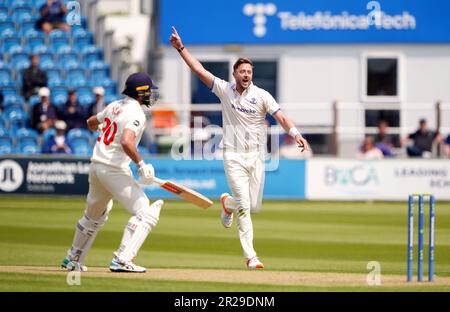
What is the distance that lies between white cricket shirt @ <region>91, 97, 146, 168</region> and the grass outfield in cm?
108

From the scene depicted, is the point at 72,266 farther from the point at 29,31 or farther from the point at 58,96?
the point at 29,31

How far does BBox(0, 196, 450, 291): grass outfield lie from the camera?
943cm

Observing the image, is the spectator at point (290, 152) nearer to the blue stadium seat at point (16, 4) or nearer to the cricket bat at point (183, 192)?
the blue stadium seat at point (16, 4)

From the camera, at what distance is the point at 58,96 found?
78.8ft

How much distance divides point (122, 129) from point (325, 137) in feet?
46.1

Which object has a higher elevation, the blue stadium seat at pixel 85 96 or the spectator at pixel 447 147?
the blue stadium seat at pixel 85 96

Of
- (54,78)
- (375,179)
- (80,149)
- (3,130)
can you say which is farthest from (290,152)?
(3,130)

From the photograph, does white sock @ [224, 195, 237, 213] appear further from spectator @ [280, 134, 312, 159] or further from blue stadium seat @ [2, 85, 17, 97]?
blue stadium seat @ [2, 85, 17, 97]

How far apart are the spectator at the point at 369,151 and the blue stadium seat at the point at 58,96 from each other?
22.2 feet

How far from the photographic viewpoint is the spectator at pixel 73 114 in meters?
22.6

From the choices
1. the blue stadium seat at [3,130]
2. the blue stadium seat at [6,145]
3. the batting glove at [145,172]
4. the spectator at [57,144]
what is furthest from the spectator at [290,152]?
the batting glove at [145,172]

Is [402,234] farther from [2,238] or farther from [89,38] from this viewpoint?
[89,38]

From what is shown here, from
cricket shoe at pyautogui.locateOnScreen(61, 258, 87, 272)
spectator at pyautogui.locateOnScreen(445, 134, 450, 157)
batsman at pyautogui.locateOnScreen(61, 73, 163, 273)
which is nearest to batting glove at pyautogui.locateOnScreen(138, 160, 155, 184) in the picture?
batsman at pyautogui.locateOnScreen(61, 73, 163, 273)

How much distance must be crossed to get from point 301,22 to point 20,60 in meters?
6.82
